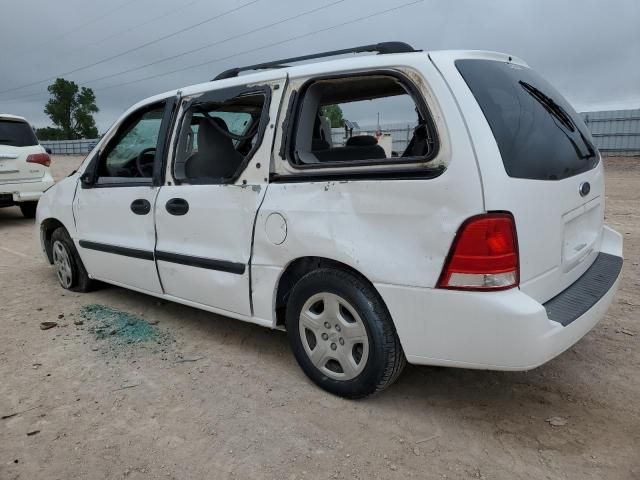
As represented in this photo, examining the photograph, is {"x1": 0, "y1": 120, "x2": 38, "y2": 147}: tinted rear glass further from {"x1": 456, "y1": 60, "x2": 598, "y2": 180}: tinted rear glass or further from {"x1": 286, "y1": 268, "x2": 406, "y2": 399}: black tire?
{"x1": 456, "y1": 60, "x2": 598, "y2": 180}: tinted rear glass

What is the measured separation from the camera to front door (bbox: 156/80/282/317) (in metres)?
2.91

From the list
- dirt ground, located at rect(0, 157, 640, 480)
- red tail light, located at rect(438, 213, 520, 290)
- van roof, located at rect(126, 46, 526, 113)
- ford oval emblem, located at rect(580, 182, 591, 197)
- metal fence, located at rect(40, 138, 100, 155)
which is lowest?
dirt ground, located at rect(0, 157, 640, 480)

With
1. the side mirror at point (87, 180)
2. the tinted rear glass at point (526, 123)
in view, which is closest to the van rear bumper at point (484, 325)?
the tinted rear glass at point (526, 123)

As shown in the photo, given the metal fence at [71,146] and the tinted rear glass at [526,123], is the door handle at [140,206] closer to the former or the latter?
the tinted rear glass at [526,123]

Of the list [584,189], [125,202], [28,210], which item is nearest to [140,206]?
[125,202]

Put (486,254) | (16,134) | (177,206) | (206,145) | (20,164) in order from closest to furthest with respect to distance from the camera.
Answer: (486,254), (177,206), (206,145), (20,164), (16,134)

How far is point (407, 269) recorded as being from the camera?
2.29 metres

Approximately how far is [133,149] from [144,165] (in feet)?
0.62

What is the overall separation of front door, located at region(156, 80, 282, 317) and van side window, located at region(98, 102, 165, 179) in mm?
497

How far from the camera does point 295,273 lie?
2.85 meters

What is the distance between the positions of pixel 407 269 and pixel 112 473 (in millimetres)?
1605

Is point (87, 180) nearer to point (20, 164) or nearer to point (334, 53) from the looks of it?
point (334, 53)

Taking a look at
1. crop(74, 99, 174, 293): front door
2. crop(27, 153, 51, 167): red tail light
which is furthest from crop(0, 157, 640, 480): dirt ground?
crop(27, 153, 51, 167): red tail light

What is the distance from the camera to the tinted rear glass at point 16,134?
27.5 ft
